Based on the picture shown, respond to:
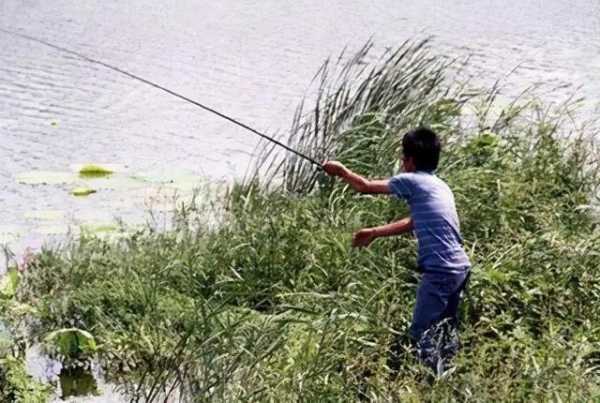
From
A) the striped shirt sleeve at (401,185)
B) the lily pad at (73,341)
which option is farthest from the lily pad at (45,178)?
the striped shirt sleeve at (401,185)

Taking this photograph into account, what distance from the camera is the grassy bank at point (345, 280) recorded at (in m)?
3.08

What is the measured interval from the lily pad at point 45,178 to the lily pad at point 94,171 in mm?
56

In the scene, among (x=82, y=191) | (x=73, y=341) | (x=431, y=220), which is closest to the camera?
(x=431, y=220)

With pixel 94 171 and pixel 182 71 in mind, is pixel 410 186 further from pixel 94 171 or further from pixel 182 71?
pixel 182 71

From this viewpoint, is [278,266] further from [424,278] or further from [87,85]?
[87,85]

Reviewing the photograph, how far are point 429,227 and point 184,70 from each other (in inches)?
197

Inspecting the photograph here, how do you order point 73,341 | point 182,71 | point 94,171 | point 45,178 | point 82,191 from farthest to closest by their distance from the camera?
point 182,71, point 94,171, point 45,178, point 82,191, point 73,341

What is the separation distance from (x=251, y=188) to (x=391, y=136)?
78 cm

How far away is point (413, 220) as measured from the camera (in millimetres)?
3252

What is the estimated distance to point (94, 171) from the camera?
592 cm

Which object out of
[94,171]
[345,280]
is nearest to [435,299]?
[345,280]

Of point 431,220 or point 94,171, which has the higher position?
point 431,220

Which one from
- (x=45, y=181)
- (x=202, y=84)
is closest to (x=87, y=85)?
(x=202, y=84)

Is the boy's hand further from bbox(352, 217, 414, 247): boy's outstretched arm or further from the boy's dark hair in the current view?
the boy's dark hair
